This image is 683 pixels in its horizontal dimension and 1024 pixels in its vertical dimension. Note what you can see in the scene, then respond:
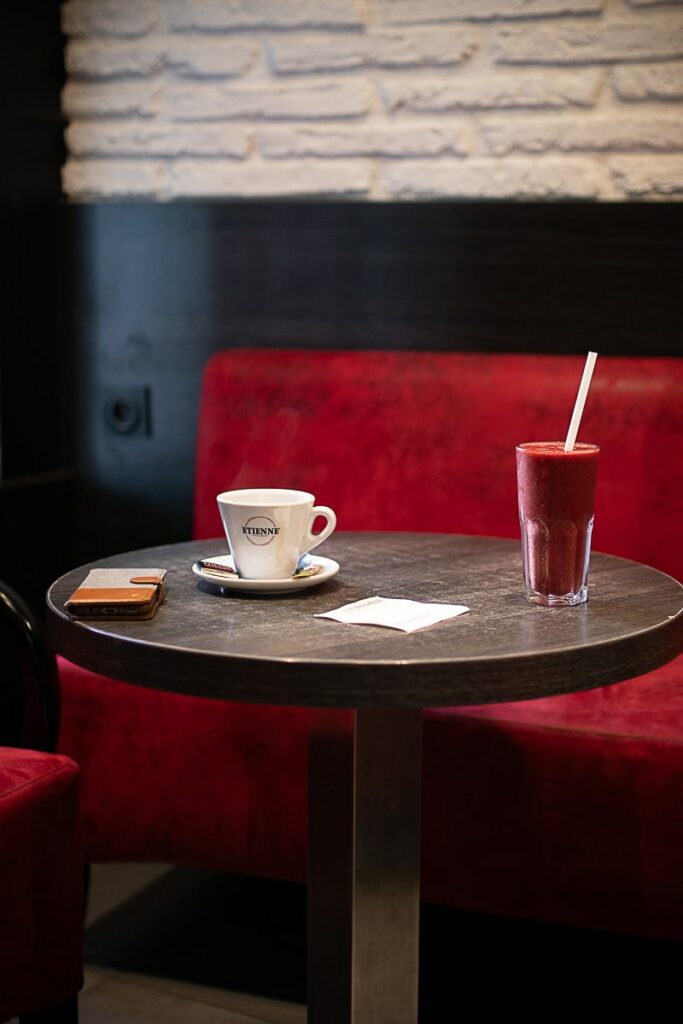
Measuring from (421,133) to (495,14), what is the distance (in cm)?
24

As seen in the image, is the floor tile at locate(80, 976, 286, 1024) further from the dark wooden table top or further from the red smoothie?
the red smoothie

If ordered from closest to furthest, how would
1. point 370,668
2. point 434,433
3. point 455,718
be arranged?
point 370,668 → point 455,718 → point 434,433

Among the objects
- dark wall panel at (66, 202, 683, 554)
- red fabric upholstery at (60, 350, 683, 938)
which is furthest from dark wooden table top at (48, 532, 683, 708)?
dark wall panel at (66, 202, 683, 554)

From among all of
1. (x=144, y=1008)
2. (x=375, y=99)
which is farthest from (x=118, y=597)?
(x=375, y=99)

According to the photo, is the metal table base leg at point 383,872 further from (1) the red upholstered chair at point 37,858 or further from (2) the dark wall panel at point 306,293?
(2) the dark wall panel at point 306,293

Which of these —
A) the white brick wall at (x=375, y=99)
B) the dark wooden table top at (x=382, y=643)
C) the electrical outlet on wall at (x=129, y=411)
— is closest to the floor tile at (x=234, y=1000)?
the dark wooden table top at (x=382, y=643)

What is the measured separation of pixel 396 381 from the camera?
7.46 feet

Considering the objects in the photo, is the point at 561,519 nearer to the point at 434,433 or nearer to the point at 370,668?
the point at 370,668

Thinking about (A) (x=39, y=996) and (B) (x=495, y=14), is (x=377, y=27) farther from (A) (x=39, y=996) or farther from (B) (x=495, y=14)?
(A) (x=39, y=996)

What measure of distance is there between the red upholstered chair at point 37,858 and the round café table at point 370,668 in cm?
17

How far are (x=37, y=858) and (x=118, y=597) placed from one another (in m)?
0.42

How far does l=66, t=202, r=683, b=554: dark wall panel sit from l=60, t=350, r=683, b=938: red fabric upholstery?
137 millimetres

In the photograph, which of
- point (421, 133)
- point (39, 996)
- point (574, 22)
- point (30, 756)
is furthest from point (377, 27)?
point (39, 996)

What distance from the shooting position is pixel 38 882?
151 centimetres
